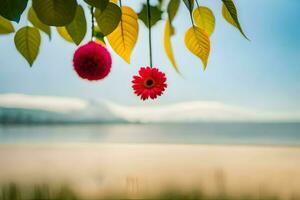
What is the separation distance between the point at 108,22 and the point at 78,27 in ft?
0.07

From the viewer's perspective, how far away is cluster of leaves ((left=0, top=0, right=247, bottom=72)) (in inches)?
8.3

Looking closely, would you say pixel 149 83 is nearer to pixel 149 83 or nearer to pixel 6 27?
pixel 149 83

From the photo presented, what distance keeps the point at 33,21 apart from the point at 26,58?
0.04m

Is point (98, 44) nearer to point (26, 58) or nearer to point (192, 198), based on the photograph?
point (26, 58)

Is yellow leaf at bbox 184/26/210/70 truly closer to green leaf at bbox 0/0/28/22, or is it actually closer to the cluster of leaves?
the cluster of leaves

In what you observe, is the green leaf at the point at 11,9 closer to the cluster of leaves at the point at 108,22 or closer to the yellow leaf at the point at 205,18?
the cluster of leaves at the point at 108,22

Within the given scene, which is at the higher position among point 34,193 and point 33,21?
point 33,21

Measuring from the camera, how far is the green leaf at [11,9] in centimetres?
21

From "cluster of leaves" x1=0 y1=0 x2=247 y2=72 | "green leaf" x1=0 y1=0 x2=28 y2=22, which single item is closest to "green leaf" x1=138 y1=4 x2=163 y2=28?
"cluster of leaves" x1=0 y1=0 x2=247 y2=72

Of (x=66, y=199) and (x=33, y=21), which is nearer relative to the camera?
(x=33, y=21)

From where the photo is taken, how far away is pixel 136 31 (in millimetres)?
266

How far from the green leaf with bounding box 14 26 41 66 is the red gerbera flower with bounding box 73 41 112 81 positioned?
0.09 ft

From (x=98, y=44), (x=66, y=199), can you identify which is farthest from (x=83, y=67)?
(x=66, y=199)

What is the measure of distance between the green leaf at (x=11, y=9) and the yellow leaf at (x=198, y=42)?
0.35 feet
